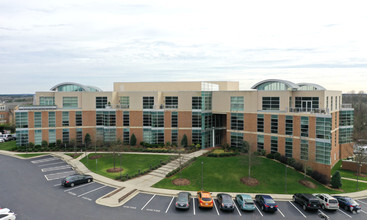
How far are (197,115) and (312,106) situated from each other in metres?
20.2

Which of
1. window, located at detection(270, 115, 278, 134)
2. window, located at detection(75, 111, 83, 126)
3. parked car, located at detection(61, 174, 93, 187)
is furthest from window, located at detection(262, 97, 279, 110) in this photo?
window, located at detection(75, 111, 83, 126)

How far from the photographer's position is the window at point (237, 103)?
152 feet

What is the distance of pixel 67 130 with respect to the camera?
53.8m

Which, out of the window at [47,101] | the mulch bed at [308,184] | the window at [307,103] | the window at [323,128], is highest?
the window at [47,101]

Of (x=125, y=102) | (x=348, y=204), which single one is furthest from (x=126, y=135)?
(x=348, y=204)

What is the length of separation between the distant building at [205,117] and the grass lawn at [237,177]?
3866 mm

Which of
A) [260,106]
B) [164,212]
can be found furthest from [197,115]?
[164,212]

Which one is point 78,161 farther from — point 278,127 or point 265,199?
point 278,127

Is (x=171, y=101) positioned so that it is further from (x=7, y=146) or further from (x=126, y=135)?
(x=7, y=146)

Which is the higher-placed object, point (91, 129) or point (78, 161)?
point (91, 129)

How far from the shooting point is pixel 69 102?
54688mm

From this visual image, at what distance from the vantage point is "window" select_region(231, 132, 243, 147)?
46.3 m

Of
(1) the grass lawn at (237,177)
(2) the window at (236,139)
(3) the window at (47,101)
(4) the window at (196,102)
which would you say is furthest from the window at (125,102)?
(2) the window at (236,139)

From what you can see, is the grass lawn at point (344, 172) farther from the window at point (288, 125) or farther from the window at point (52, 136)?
the window at point (52, 136)
